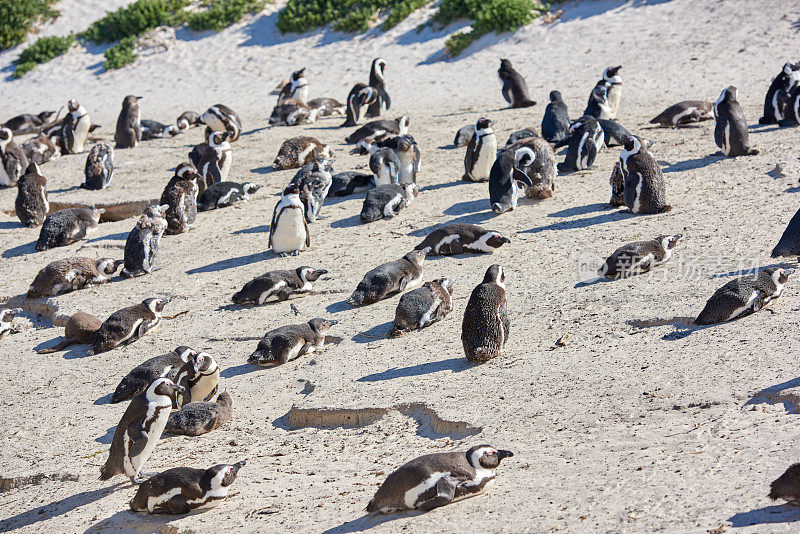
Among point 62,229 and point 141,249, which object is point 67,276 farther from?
point 62,229

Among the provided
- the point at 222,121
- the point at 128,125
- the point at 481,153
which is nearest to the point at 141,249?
the point at 481,153

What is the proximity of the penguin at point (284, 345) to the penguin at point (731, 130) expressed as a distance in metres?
5.62

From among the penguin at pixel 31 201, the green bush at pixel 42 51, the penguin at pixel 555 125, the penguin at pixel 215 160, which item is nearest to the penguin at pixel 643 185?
the penguin at pixel 555 125

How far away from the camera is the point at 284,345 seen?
6.56 metres

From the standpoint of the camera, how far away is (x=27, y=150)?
14.0 metres

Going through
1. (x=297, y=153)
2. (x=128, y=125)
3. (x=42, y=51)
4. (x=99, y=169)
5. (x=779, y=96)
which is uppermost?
(x=42, y=51)

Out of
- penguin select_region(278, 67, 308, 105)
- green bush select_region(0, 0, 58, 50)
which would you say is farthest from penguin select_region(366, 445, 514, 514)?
green bush select_region(0, 0, 58, 50)

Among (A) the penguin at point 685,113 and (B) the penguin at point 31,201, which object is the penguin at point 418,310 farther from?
(A) the penguin at point 685,113

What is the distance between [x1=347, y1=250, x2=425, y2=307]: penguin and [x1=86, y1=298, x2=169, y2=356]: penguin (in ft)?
5.35

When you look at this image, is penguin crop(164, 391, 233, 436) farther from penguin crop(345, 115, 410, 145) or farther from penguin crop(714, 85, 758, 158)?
penguin crop(345, 115, 410, 145)

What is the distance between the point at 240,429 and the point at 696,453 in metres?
2.74

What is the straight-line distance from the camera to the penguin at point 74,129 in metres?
14.5

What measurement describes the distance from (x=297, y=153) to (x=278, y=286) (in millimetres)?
4695

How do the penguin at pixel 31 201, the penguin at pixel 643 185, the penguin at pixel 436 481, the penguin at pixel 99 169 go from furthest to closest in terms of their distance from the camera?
the penguin at pixel 99 169 < the penguin at pixel 31 201 < the penguin at pixel 643 185 < the penguin at pixel 436 481
